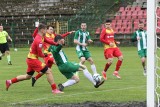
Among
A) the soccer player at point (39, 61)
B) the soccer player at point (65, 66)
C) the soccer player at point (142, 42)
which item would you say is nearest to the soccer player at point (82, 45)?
the soccer player at point (142, 42)

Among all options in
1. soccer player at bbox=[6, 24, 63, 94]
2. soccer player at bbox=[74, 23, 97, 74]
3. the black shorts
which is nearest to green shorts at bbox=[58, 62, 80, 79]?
soccer player at bbox=[6, 24, 63, 94]

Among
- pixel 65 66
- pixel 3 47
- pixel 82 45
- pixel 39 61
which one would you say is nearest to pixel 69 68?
pixel 65 66

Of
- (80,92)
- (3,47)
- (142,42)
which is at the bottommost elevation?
(3,47)

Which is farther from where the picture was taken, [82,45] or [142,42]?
[142,42]

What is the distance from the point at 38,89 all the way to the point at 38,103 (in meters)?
3.04

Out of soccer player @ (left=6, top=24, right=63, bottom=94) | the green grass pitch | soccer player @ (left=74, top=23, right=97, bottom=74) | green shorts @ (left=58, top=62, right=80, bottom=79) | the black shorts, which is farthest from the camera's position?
the black shorts

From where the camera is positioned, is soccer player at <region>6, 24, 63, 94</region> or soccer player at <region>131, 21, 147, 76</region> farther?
soccer player at <region>131, 21, 147, 76</region>

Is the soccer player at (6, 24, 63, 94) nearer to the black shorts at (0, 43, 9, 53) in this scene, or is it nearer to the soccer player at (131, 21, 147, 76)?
the soccer player at (131, 21, 147, 76)

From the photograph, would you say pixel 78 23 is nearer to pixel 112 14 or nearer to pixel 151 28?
pixel 112 14

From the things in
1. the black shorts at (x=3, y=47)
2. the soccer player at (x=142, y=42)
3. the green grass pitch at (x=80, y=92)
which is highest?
the soccer player at (x=142, y=42)

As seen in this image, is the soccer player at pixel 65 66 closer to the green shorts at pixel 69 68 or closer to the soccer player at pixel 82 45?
the green shorts at pixel 69 68

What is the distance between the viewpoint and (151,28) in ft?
29.8

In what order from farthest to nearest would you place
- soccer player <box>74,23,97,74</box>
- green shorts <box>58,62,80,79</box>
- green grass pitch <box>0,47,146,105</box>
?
soccer player <box>74,23,97,74</box>
green shorts <box>58,62,80,79</box>
green grass pitch <box>0,47,146,105</box>

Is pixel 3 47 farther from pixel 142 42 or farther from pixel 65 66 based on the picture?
pixel 65 66
